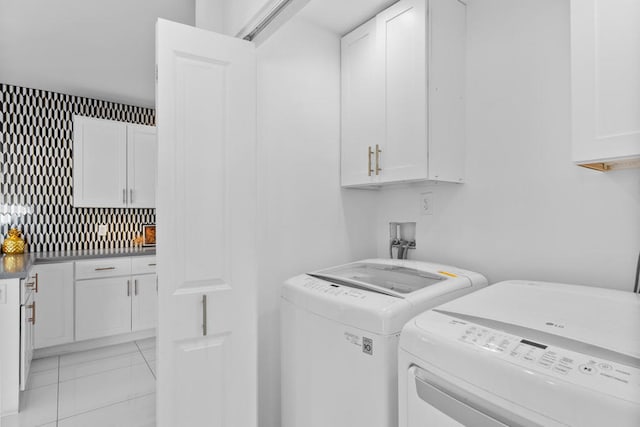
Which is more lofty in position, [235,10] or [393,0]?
[393,0]

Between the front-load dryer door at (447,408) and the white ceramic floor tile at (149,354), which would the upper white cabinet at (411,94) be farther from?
the white ceramic floor tile at (149,354)

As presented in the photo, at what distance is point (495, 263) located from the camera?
1724 millimetres

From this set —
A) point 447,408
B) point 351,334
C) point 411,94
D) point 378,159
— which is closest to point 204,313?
point 351,334

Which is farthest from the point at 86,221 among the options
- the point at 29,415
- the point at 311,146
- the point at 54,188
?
the point at 311,146

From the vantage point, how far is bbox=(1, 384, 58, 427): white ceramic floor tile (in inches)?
90.4

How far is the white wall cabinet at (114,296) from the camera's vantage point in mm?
3475

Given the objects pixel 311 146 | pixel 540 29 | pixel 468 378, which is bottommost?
pixel 468 378

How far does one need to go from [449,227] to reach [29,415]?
2.99 meters

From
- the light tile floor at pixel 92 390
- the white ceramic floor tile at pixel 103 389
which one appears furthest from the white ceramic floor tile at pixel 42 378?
the white ceramic floor tile at pixel 103 389

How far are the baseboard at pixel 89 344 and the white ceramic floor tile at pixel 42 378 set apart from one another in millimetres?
344

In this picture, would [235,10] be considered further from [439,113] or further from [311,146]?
[439,113]

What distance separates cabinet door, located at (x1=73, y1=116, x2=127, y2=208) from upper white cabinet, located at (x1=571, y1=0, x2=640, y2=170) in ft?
13.6

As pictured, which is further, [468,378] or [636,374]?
[468,378]

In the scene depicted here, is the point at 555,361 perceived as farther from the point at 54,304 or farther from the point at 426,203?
the point at 54,304
